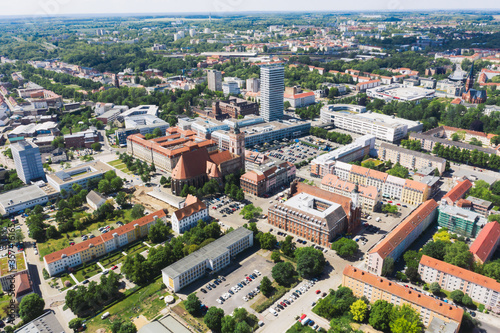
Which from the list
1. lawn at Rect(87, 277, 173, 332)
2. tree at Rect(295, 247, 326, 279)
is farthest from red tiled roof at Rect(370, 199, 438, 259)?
lawn at Rect(87, 277, 173, 332)

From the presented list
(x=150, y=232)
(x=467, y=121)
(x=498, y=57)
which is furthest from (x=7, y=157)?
(x=498, y=57)

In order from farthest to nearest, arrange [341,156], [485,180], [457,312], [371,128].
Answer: [371,128] → [341,156] → [485,180] → [457,312]

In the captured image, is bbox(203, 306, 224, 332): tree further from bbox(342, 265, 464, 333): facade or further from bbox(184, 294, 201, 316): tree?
bbox(342, 265, 464, 333): facade

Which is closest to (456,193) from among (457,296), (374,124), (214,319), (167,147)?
(457,296)

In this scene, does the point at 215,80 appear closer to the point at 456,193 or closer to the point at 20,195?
the point at 20,195

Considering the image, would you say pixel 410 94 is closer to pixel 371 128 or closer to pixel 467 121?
pixel 467 121

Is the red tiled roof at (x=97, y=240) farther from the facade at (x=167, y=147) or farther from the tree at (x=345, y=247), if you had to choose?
the tree at (x=345, y=247)
